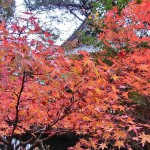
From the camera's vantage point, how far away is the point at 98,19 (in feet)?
24.4

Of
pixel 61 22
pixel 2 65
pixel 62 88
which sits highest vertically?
pixel 61 22

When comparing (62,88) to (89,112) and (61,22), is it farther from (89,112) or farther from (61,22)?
(61,22)

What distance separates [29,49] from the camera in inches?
71.6

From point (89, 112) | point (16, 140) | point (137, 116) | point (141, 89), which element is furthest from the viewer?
point (16, 140)

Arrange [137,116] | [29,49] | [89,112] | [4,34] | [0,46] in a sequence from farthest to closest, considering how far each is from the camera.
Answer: [137,116]
[89,112]
[4,34]
[0,46]
[29,49]

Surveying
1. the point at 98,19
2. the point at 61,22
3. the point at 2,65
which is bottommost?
the point at 2,65

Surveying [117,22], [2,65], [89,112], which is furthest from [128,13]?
[2,65]

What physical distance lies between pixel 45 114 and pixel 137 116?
2.39 m

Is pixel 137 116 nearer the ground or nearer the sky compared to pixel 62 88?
nearer the ground

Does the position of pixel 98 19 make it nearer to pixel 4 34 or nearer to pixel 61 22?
pixel 61 22

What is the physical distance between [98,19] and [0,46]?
5.88 metres

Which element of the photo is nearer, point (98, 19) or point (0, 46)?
point (0, 46)

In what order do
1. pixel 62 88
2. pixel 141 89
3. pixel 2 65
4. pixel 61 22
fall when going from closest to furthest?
pixel 2 65
pixel 62 88
pixel 141 89
pixel 61 22

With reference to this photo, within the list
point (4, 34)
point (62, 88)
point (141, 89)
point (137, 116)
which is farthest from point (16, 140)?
point (4, 34)
